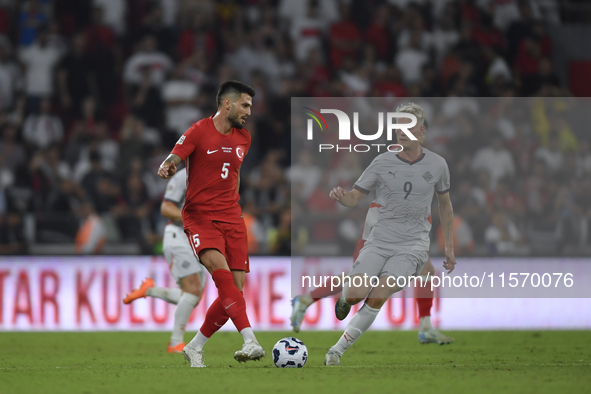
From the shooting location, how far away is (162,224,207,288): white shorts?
31.3ft

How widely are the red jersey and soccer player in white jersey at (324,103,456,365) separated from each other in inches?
39.9

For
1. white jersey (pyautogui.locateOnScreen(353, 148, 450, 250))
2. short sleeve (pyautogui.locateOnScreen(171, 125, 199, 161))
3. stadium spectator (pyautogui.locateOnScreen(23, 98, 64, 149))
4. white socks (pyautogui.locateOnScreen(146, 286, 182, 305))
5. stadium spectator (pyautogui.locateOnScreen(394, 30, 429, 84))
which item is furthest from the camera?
stadium spectator (pyautogui.locateOnScreen(394, 30, 429, 84))

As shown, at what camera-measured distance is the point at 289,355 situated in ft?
24.4

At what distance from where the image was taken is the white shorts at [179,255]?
9547 mm

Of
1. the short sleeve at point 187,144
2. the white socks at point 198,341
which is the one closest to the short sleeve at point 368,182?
the short sleeve at point 187,144

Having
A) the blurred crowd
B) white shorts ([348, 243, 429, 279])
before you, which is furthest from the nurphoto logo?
the blurred crowd

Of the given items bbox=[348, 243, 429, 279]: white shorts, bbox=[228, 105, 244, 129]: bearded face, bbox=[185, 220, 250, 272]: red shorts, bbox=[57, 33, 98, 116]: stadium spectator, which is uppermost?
bbox=[57, 33, 98, 116]: stadium spectator

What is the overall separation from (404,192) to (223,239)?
6.10 ft

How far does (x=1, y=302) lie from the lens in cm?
1272

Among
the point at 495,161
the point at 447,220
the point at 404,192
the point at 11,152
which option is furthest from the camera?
the point at 11,152

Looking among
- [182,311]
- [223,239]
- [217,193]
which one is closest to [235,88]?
[217,193]

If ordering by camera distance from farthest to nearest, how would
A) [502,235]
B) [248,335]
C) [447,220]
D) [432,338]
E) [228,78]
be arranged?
[228,78], [502,235], [432,338], [447,220], [248,335]

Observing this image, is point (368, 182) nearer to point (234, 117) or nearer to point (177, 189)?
point (234, 117)

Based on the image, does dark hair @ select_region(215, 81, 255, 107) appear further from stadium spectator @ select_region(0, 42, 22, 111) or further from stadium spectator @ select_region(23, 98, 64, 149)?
stadium spectator @ select_region(0, 42, 22, 111)
